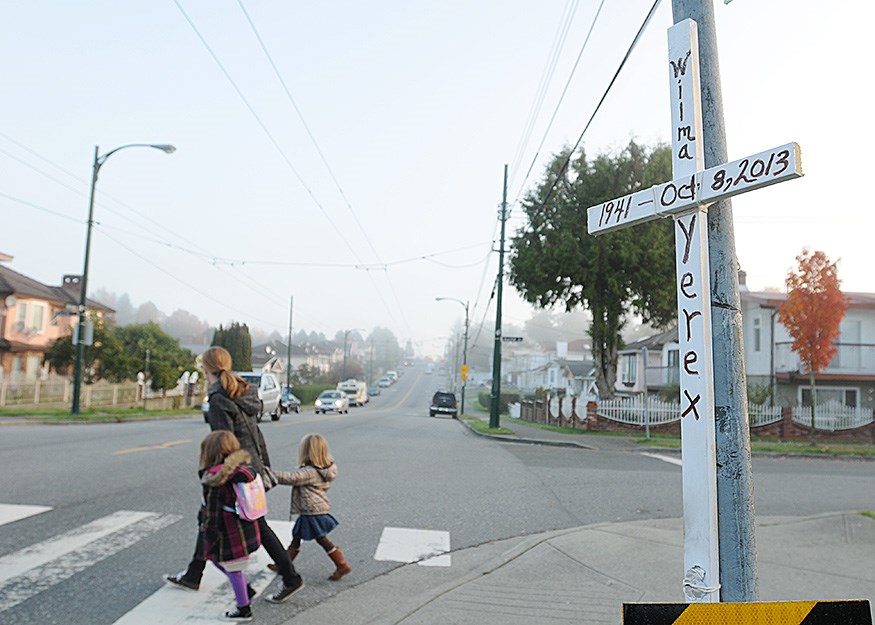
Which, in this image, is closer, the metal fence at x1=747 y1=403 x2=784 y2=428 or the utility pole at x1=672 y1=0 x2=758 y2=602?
the utility pole at x1=672 y1=0 x2=758 y2=602

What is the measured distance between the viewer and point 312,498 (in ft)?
19.4

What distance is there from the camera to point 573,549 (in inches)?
279

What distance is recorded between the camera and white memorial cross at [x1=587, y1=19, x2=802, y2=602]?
292cm

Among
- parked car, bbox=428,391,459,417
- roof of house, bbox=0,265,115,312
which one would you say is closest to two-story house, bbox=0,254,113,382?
roof of house, bbox=0,265,115,312

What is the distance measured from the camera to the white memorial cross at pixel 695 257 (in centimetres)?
292

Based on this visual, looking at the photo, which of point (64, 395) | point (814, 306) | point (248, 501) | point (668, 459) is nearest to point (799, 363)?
point (814, 306)

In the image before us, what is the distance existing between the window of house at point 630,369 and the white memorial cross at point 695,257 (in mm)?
49324

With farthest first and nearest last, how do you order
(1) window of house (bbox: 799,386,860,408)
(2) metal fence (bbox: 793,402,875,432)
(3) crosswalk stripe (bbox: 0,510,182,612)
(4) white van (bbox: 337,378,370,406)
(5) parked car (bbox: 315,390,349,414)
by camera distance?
(4) white van (bbox: 337,378,370,406)
(5) parked car (bbox: 315,390,349,414)
(1) window of house (bbox: 799,386,860,408)
(2) metal fence (bbox: 793,402,875,432)
(3) crosswalk stripe (bbox: 0,510,182,612)

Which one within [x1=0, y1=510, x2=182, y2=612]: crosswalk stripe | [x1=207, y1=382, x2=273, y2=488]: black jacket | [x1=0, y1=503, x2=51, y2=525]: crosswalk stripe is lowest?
[x1=0, y1=510, x2=182, y2=612]: crosswalk stripe

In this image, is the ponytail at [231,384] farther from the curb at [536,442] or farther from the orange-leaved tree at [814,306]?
the orange-leaved tree at [814,306]

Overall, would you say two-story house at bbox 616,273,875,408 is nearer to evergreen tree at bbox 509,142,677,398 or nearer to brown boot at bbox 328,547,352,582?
evergreen tree at bbox 509,142,677,398

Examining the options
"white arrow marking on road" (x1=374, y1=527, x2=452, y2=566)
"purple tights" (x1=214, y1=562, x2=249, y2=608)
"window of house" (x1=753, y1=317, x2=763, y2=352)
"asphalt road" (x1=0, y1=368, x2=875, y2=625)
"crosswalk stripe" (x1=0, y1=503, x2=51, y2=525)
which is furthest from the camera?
"window of house" (x1=753, y1=317, x2=763, y2=352)

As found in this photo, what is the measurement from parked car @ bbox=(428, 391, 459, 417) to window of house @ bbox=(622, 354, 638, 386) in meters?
13.2

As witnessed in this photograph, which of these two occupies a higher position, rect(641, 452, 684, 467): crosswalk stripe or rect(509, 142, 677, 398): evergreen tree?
rect(509, 142, 677, 398): evergreen tree
